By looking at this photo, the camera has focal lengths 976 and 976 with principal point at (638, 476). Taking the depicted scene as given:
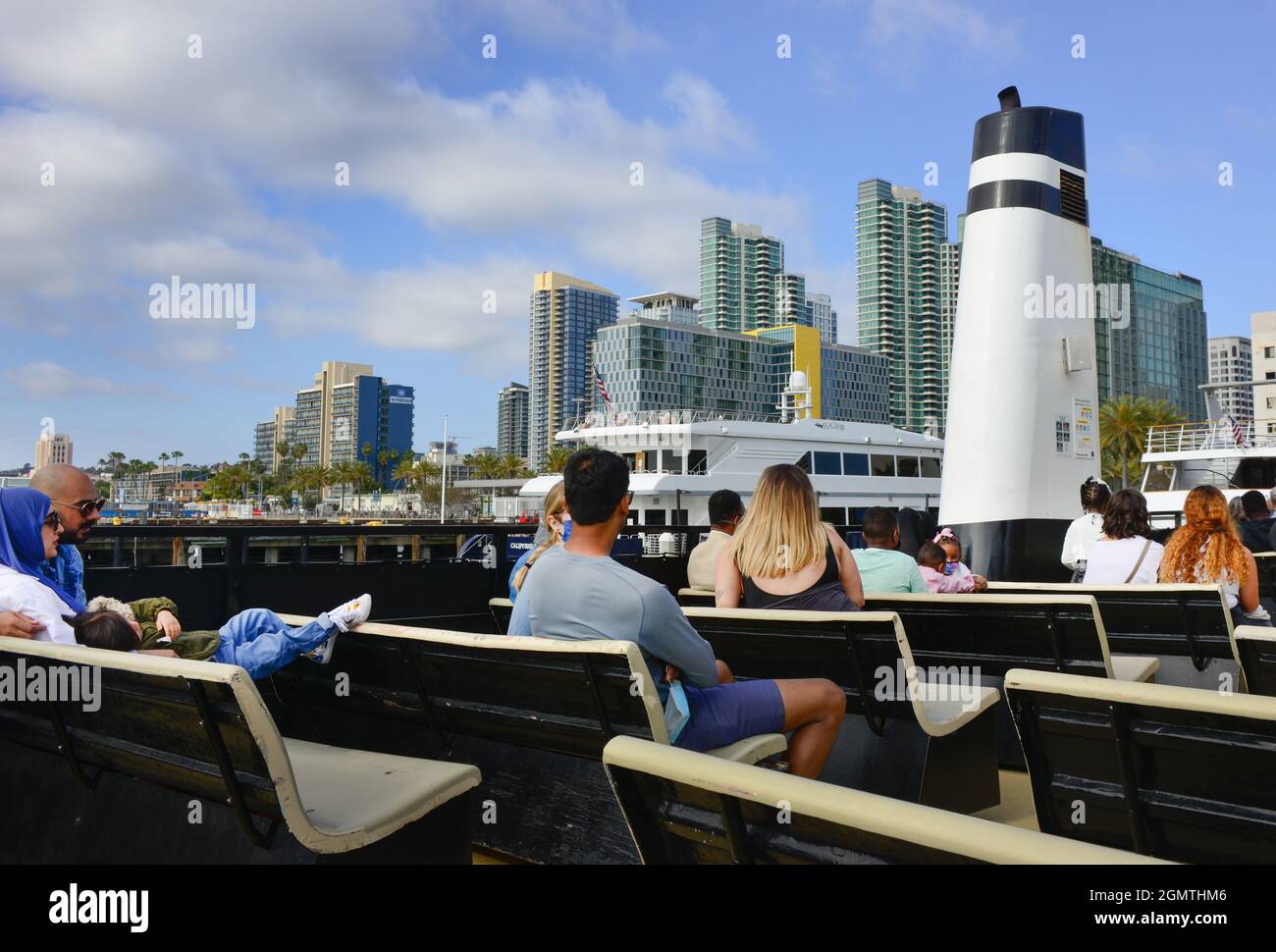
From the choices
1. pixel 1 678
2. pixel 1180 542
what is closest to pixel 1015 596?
pixel 1180 542

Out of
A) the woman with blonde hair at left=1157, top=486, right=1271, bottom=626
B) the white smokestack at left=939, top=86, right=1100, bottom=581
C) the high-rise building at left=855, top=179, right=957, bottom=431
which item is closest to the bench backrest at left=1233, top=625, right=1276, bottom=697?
the woman with blonde hair at left=1157, top=486, right=1271, bottom=626

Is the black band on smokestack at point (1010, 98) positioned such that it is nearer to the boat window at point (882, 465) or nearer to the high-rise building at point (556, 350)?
the boat window at point (882, 465)

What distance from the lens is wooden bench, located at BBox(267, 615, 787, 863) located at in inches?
111

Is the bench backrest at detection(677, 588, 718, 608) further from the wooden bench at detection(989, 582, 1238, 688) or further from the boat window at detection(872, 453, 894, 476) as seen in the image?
the boat window at detection(872, 453, 894, 476)

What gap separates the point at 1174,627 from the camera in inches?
177

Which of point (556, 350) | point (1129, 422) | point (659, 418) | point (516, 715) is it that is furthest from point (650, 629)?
point (556, 350)

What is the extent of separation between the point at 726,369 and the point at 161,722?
13906 cm

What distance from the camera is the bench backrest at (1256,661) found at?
2.64m

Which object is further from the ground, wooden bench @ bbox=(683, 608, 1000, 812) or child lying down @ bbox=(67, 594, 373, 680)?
child lying down @ bbox=(67, 594, 373, 680)

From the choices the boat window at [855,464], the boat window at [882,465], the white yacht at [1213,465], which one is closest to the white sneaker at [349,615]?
the white yacht at [1213,465]

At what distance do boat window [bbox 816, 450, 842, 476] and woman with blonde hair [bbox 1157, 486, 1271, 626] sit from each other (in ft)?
74.0

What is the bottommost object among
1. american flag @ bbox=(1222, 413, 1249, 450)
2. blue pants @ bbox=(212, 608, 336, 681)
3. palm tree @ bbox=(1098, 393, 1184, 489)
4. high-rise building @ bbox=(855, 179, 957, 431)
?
blue pants @ bbox=(212, 608, 336, 681)

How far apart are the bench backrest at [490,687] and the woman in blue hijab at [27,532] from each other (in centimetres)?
95
